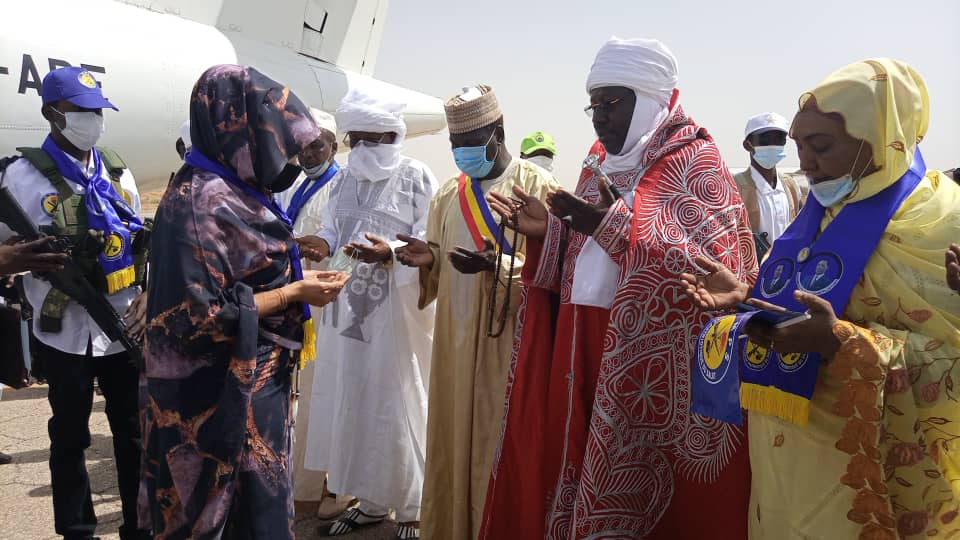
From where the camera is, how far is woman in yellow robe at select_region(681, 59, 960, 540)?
1903 millimetres

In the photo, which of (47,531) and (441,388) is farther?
(47,531)

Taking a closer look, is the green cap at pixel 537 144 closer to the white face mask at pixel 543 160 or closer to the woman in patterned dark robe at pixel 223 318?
the white face mask at pixel 543 160

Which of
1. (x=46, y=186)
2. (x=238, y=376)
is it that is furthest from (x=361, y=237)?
(x=238, y=376)

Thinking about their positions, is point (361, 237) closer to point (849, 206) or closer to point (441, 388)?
point (441, 388)

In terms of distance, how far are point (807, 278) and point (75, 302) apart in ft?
10.1

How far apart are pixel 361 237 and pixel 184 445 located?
2.10 metres

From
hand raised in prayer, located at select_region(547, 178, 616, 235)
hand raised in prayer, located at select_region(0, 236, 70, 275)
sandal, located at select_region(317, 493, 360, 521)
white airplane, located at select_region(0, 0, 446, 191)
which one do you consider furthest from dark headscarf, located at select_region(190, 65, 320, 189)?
white airplane, located at select_region(0, 0, 446, 191)

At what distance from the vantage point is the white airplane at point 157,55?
24.7 feet

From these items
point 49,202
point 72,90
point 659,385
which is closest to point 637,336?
point 659,385

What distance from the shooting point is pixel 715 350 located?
7.32ft

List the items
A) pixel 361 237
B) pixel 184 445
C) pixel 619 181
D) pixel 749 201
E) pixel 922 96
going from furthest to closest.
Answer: pixel 749 201, pixel 361 237, pixel 619 181, pixel 184 445, pixel 922 96

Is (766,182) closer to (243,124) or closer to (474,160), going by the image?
(474,160)

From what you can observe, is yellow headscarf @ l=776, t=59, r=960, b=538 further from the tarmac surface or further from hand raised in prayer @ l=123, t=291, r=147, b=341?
the tarmac surface

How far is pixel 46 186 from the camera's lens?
137 inches
